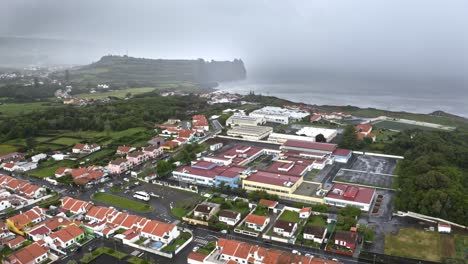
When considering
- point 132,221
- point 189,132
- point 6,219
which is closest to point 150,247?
point 132,221

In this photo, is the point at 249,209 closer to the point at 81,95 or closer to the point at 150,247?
the point at 150,247

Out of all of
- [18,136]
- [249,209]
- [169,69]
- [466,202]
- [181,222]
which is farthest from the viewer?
[169,69]

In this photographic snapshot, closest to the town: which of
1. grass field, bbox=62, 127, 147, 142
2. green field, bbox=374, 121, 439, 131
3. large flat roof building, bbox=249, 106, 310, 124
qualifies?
grass field, bbox=62, 127, 147, 142

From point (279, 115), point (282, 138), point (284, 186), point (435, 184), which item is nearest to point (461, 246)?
point (435, 184)

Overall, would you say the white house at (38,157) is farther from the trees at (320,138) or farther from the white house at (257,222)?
the trees at (320,138)

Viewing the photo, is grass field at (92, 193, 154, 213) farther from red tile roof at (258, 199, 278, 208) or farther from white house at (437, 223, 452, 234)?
white house at (437, 223, 452, 234)

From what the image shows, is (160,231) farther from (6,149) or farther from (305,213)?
(6,149)

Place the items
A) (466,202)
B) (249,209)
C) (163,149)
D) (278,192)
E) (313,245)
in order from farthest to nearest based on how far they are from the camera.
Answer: (163,149), (278,192), (249,209), (466,202), (313,245)
